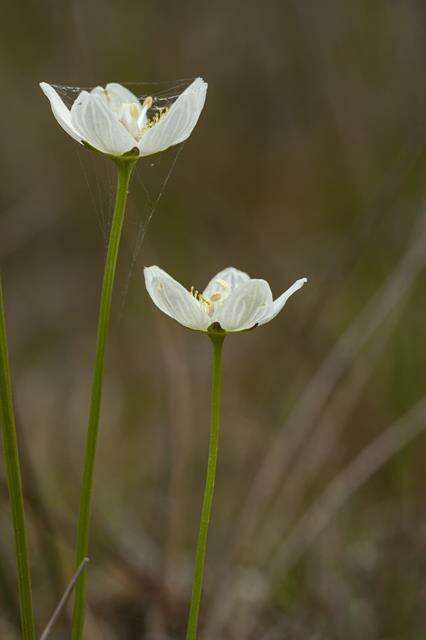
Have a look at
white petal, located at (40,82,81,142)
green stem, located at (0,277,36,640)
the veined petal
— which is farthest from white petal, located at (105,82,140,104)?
green stem, located at (0,277,36,640)

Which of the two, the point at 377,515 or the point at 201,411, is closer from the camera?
the point at 377,515

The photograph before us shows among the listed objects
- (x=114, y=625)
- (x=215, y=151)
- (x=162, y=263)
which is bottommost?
(x=114, y=625)

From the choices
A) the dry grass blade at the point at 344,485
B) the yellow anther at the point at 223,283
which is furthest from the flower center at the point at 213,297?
the dry grass blade at the point at 344,485

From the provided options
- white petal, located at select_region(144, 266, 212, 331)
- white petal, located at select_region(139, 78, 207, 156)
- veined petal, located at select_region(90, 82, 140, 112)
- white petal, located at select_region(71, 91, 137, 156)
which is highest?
veined petal, located at select_region(90, 82, 140, 112)

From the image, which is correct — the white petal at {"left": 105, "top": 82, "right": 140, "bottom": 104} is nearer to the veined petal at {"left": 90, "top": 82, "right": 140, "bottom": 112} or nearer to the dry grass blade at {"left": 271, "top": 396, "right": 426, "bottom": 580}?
the veined petal at {"left": 90, "top": 82, "right": 140, "bottom": 112}

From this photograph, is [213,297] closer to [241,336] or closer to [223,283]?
[223,283]

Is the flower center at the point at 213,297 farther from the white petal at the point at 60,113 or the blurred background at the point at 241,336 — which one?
the white petal at the point at 60,113

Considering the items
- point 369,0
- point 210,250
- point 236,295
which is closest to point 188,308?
point 236,295

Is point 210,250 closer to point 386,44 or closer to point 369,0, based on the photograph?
point 386,44
